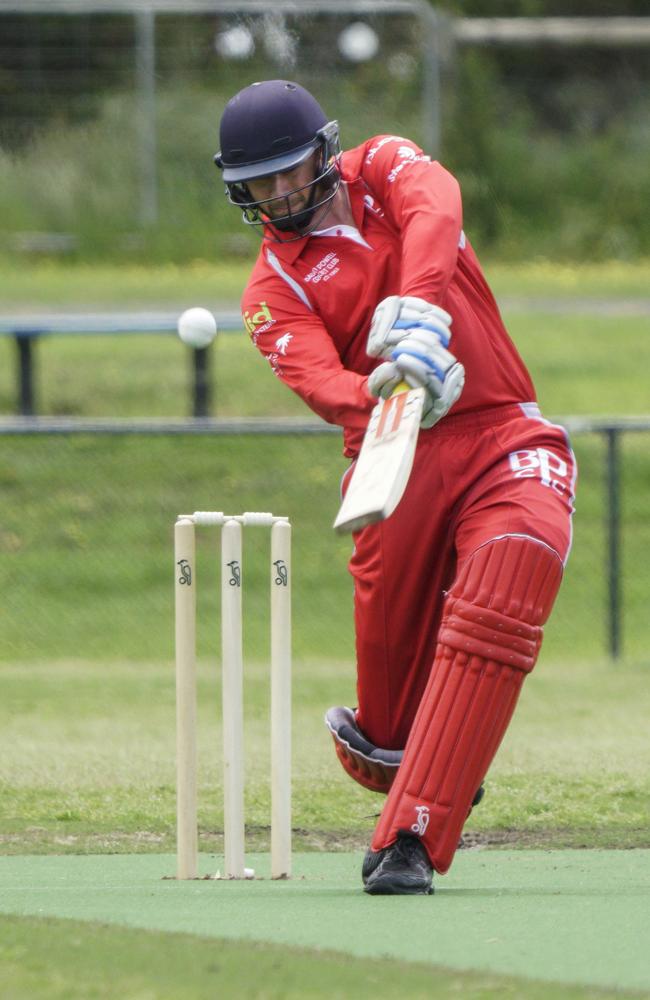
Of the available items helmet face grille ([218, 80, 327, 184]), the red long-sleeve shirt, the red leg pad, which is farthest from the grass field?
helmet face grille ([218, 80, 327, 184])

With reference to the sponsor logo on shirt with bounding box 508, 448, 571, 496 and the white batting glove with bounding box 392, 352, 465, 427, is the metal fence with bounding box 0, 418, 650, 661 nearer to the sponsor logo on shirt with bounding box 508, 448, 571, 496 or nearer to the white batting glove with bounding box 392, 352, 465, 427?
the sponsor logo on shirt with bounding box 508, 448, 571, 496

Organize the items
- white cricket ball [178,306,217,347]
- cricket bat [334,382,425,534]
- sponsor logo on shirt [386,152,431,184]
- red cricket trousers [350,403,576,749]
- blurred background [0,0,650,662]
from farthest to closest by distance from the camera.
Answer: blurred background [0,0,650,662] → white cricket ball [178,306,217,347] → sponsor logo on shirt [386,152,431,184] → red cricket trousers [350,403,576,749] → cricket bat [334,382,425,534]

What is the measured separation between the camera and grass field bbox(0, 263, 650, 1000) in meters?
3.55

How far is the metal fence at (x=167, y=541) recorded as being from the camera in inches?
396

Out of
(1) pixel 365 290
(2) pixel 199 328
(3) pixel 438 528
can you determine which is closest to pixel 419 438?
(3) pixel 438 528

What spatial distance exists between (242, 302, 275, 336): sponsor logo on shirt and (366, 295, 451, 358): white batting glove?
1.40 ft

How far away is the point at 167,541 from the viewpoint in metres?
10.9

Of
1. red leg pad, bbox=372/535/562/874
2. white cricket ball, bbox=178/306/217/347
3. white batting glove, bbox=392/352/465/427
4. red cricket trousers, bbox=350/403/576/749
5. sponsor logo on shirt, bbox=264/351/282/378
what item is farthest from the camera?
white cricket ball, bbox=178/306/217/347

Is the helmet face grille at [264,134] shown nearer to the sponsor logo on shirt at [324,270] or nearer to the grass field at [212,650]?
the sponsor logo on shirt at [324,270]

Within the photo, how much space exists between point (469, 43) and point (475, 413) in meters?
15.9

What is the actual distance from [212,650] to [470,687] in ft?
19.2

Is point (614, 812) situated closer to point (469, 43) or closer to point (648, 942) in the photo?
point (648, 942)

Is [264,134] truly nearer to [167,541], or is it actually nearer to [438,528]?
[438,528]

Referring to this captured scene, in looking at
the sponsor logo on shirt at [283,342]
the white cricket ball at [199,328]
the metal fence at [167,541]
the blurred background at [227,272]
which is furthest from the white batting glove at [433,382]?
the metal fence at [167,541]
